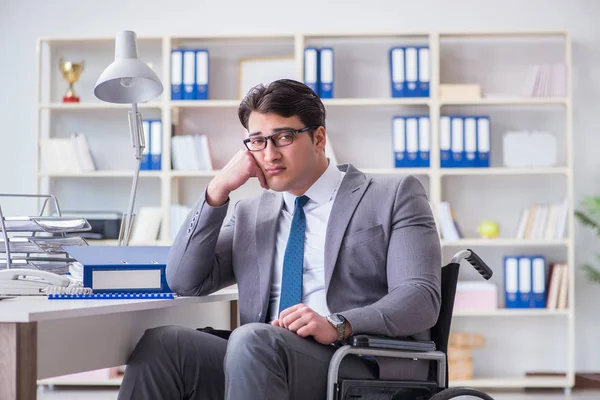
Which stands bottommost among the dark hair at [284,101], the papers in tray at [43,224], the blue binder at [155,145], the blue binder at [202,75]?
the papers in tray at [43,224]

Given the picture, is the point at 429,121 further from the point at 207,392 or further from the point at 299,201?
the point at 207,392

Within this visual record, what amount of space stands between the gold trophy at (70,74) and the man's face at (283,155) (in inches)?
131

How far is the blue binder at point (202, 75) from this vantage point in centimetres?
498

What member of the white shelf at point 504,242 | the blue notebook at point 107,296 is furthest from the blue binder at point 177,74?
the blue notebook at point 107,296

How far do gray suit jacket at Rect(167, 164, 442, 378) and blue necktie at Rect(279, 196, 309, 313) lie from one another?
0.04 meters

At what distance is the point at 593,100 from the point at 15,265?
12.7 ft

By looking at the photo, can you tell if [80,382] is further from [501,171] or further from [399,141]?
[501,171]

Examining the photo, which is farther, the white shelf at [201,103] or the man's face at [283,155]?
the white shelf at [201,103]

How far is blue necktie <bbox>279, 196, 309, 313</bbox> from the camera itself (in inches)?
80.1

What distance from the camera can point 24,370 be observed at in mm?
1423

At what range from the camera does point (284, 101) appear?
201cm

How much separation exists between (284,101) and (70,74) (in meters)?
3.45

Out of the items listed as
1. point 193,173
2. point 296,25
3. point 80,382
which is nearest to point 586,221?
point 296,25

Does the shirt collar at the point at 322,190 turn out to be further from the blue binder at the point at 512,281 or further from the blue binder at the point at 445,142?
the blue binder at the point at 512,281
